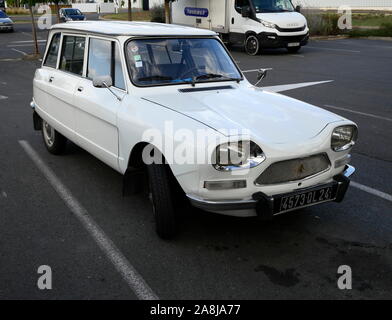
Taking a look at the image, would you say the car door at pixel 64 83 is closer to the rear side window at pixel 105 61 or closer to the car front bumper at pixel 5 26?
the rear side window at pixel 105 61

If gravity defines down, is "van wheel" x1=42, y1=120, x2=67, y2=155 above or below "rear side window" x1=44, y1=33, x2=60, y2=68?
below

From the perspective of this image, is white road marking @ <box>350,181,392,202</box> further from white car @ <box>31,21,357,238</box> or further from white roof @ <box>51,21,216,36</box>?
white roof @ <box>51,21,216,36</box>

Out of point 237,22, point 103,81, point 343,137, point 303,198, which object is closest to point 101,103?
point 103,81

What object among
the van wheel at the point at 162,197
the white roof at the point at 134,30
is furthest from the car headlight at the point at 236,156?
the white roof at the point at 134,30

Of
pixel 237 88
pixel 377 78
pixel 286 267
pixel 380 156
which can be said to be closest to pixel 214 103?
pixel 237 88

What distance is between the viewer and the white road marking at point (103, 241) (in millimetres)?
3229

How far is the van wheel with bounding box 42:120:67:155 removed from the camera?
613 cm

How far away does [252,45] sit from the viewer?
1773 cm

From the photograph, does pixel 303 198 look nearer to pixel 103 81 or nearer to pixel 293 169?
pixel 293 169

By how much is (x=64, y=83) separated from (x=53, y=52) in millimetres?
917

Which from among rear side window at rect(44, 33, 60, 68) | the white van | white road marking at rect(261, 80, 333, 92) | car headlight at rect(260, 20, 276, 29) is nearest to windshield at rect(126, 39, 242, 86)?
rear side window at rect(44, 33, 60, 68)

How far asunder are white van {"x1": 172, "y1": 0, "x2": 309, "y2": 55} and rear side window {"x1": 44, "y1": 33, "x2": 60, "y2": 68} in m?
12.1
